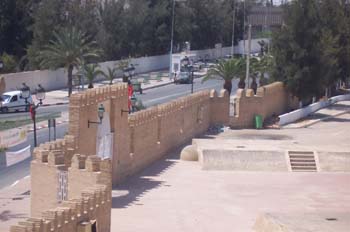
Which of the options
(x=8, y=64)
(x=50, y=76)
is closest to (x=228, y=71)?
(x=50, y=76)

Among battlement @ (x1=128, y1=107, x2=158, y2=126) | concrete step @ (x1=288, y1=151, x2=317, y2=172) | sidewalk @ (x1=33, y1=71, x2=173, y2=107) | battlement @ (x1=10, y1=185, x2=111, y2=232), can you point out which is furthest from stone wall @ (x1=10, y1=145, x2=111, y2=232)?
sidewalk @ (x1=33, y1=71, x2=173, y2=107)

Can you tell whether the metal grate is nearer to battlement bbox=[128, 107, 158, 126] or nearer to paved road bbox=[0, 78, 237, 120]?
battlement bbox=[128, 107, 158, 126]

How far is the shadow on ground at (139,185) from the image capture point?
31.9 meters

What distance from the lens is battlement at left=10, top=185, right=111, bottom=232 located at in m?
17.7

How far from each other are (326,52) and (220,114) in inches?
434

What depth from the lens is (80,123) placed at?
31.4m

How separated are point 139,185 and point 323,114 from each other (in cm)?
2840

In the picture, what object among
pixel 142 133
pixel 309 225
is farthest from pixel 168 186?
pixel 309 225

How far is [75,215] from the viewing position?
20.2 meters

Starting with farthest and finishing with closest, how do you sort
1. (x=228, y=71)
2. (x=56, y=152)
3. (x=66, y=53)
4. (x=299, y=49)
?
1. (x=66, y=53)
2. (x=228, y=71)
3. (x=299, y=49)
4. (x=56, y=152)

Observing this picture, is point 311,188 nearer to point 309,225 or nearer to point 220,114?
point 309,225

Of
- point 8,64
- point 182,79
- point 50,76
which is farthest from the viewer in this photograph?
point 182,79

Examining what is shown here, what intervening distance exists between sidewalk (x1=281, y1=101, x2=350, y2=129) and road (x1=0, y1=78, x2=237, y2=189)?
8.88 metres

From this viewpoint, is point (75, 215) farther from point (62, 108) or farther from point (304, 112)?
point (304, 112)
